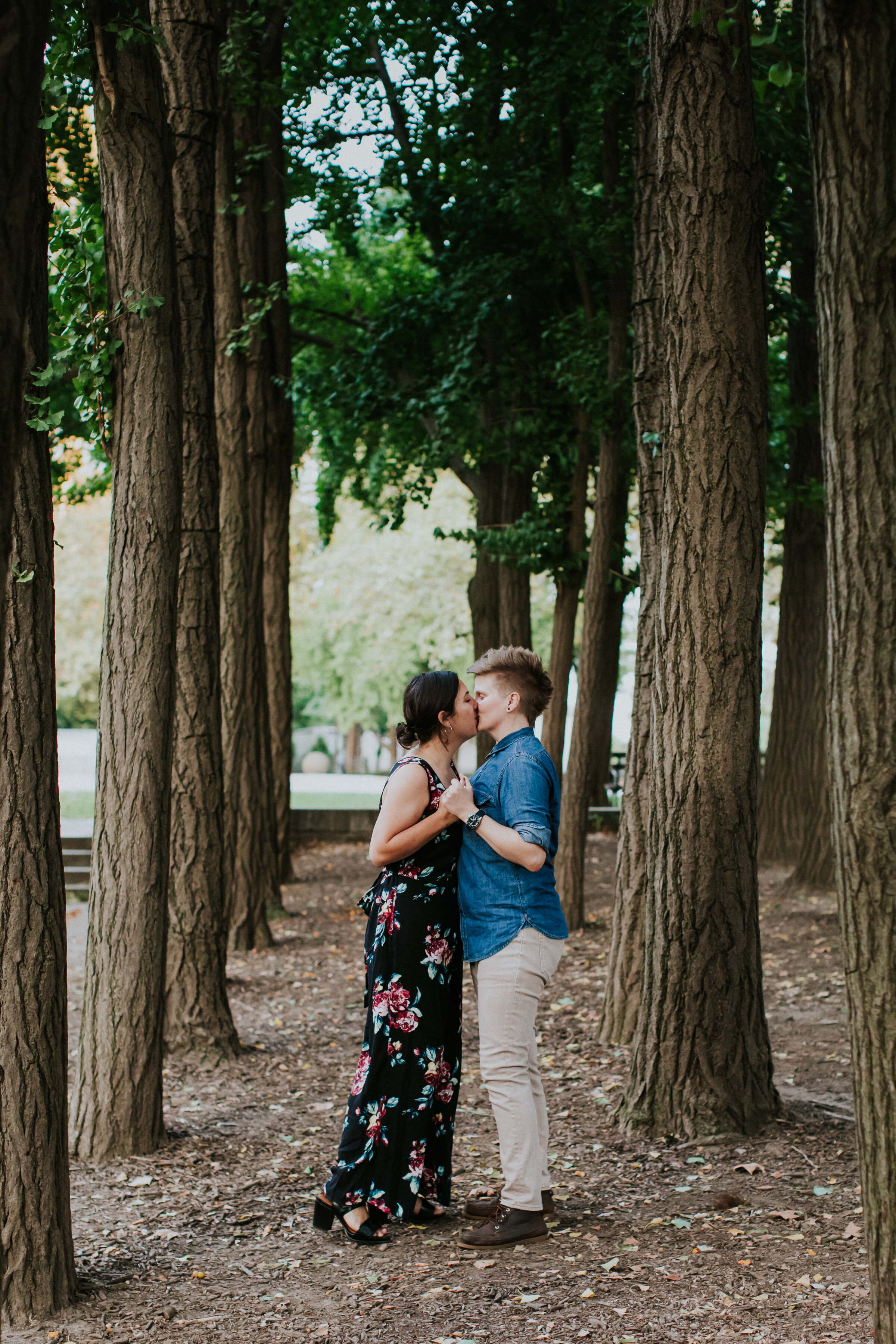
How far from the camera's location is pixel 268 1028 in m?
7.77

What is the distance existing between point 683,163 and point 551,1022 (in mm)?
5093

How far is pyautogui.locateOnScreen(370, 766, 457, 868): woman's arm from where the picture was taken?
13.9 ft

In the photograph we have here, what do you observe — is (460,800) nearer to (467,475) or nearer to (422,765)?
(422,765)

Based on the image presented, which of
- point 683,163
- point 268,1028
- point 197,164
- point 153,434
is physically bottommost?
point 268,1028

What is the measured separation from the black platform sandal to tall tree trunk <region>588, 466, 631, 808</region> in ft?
19.6

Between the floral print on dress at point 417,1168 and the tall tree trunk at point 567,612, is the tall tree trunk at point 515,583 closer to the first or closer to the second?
the tall tree trunk at point 567,612

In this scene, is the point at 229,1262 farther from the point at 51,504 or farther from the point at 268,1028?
the point at 268,1028

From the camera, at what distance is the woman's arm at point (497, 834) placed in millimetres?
3939

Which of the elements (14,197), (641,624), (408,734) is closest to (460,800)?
(408,734)

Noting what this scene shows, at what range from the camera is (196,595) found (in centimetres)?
702

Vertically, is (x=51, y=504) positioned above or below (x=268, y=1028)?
above

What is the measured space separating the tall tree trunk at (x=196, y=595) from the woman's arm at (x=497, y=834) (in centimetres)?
329

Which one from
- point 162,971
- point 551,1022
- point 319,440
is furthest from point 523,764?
point 319,440

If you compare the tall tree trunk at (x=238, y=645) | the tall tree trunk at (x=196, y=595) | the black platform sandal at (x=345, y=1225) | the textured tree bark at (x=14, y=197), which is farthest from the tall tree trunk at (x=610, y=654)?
the textured tree bark at (x=14, y=197)
